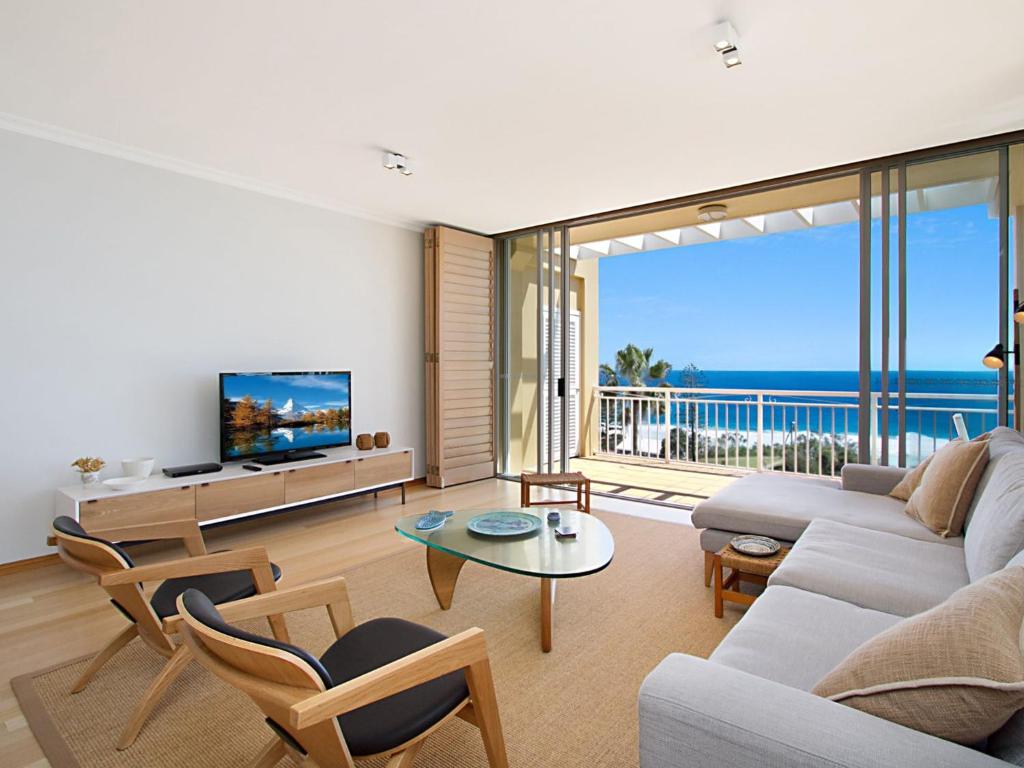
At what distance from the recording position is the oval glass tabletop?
90.7 inches

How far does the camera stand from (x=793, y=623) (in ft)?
5.48

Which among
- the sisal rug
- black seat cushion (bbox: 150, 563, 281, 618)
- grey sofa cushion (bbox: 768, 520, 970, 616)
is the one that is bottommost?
the sisal rug

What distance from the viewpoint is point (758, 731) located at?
1007 millimetres

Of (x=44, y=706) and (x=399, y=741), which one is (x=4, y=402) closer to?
(x=44, y=706)

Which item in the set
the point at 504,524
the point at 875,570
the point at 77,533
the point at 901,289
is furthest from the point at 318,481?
the point at 901,289

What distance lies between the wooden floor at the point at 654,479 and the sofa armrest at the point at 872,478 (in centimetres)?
158

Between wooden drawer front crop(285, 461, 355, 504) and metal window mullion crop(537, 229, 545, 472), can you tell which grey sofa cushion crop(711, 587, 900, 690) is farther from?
metal window mullion crop(537, 229, 545, 472)

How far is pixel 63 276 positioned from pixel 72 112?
3.17 ft

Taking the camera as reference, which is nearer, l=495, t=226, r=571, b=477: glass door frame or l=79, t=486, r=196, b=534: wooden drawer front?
l=79, t=486, r=196, b=534: wooden drawer front

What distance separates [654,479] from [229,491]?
4078mm

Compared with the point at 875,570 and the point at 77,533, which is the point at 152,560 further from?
the point at 875,570

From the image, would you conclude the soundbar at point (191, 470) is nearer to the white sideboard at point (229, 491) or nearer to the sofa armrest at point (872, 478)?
the white sideboard at point (229, 491)

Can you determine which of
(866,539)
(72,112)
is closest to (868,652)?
(866,539)

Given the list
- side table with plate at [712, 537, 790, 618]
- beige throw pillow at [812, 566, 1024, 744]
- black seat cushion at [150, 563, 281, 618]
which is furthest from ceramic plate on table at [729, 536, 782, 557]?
black seat cushion at [150, 563, 281, 618]
